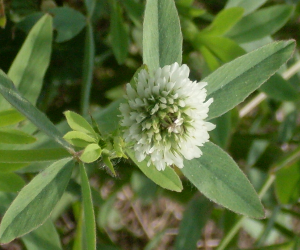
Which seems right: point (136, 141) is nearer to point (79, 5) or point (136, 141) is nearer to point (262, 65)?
point (262, 65)

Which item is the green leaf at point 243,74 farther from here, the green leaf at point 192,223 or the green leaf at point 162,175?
the green leaf at point 192,223

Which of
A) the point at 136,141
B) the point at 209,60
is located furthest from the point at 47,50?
the point at 209,60

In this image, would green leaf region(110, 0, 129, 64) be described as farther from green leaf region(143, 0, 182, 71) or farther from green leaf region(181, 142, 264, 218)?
green leaf region(181, 142, 264, 218)

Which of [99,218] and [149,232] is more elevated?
[99,218]

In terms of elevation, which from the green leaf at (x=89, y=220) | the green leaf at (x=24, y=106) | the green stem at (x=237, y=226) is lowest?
the green stem at (x=237, y=226)

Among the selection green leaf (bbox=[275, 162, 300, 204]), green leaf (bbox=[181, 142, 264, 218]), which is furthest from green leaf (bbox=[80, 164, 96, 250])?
green leaf (bbox=[275, 162, 300, 204])

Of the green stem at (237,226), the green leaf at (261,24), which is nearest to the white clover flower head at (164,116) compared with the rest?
the green leaf at (261,24)
